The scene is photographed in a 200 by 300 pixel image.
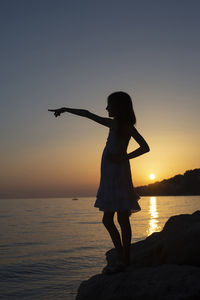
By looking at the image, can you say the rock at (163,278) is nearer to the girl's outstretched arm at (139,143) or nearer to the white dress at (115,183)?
the white dress at (115,183)

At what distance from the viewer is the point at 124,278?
15.7 feet

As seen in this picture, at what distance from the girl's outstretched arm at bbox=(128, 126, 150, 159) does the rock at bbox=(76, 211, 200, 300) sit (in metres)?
1.63

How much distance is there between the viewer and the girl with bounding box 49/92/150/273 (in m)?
5.12

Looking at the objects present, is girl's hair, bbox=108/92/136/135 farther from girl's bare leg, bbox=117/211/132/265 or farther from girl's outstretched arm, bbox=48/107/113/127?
girl's bare leg, bbox=117/211/132/265

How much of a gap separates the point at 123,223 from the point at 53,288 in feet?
17.2

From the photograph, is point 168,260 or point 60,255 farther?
point 60,255

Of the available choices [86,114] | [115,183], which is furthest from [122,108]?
[115,183]

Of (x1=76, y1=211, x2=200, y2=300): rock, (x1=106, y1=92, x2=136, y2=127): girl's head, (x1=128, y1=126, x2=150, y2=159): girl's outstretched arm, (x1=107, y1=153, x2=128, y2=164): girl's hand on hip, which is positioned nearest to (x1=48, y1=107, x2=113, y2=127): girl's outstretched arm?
(x1=106, y1=92, x2=136, y2=127): girl's head

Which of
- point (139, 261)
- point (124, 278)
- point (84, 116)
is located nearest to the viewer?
point (124, 278)

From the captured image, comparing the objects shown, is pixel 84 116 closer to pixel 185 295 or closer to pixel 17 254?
pixel 185 295

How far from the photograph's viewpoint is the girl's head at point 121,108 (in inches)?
203

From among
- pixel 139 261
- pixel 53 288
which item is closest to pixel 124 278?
pixel 139 261

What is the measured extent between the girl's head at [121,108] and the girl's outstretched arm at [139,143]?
0.18 metres

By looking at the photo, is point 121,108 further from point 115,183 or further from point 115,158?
point 115,183
